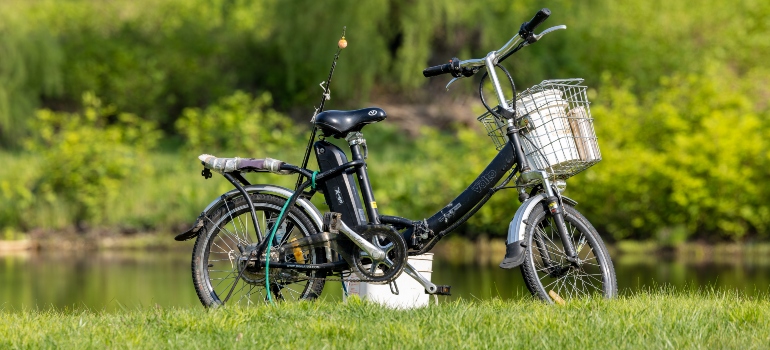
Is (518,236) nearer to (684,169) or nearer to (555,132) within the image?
(555,132)

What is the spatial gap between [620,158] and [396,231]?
710 cm

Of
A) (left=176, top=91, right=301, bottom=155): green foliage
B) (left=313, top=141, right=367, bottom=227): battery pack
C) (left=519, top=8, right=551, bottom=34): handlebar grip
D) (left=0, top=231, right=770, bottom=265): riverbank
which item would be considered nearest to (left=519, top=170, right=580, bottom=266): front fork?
(left=519, top=8, right=551, bottom=34): handlebar grip

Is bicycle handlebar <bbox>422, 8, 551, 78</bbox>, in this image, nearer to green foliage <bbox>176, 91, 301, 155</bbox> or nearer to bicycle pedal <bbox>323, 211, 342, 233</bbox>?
bicycle pedal <bbox>323, 211, 342, 233</bbox>

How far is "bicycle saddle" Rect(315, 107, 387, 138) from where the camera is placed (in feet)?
14.5

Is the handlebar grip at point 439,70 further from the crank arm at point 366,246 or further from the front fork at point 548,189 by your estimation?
the crank arm at point 366,246

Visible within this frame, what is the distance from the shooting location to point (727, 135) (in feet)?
35.5

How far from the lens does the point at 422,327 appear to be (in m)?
3.67

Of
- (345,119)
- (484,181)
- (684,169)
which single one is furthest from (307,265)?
(684,169)

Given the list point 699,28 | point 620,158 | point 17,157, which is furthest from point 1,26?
point 699,28

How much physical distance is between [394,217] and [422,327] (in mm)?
938

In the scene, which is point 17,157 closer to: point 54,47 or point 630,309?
point 54,47

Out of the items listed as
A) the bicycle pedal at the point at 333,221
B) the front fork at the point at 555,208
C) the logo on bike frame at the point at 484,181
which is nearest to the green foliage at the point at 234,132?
the bicycle pedal at the point at 333,221

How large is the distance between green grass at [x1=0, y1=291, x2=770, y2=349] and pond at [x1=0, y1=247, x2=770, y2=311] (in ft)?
10.6

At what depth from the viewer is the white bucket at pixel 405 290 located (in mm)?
4559
